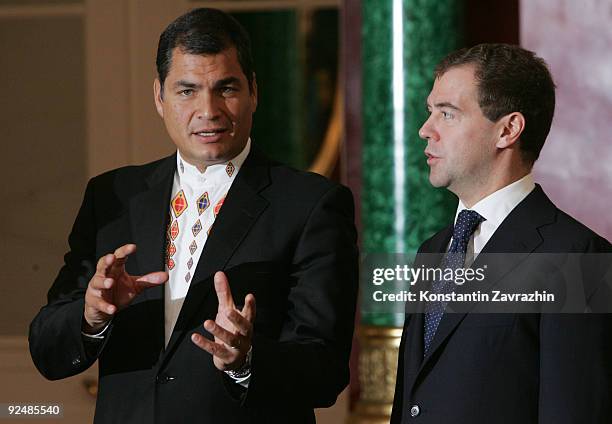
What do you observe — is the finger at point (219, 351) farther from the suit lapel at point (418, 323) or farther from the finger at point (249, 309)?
the suit lapel at point (418, 323)

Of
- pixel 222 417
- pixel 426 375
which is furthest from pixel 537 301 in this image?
pixel 222 417

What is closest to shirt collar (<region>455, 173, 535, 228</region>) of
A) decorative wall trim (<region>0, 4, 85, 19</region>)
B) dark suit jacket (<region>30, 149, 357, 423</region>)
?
dark suit jacket (<region>30, 149, 357, 423</region>)

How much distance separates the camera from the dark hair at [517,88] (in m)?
1.77

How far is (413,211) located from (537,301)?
101 cm

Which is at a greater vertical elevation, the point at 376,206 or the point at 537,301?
the point at 376,206

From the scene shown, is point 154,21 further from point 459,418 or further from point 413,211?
point 459,418

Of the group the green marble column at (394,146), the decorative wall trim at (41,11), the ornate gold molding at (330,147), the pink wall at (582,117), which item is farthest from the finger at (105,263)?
the ornate gold molding at (330,147)

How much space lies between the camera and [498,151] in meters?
1.77

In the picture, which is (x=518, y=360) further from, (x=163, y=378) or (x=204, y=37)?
(x=204, y=37)

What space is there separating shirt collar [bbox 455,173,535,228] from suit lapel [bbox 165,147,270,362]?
1.19ft

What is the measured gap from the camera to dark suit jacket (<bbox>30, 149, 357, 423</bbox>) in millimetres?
1734

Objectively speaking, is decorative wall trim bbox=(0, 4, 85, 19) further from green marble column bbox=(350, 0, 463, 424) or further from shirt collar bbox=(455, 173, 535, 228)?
shirt collar bbox=(455, 173, 535, 228)

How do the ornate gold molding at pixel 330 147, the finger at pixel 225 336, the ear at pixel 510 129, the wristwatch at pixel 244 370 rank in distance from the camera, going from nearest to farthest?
the finger at pixel 225 336
the wristwatch at pixel 244 370
the ear at pixel 510 129
the ornate gold molding at pixel 330 147

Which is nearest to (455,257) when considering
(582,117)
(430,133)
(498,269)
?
(498,269)
